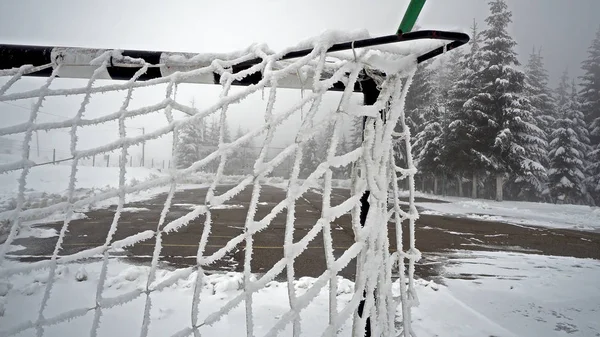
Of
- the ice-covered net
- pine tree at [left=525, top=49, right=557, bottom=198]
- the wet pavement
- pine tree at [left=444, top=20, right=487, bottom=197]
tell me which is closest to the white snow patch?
the wet pavement

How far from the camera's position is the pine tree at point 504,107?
58.6 ft

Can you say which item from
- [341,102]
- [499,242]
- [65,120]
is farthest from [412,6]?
[499,242]

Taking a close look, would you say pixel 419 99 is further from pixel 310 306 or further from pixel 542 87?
pixel 310 306

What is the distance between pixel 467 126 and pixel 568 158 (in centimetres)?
1008

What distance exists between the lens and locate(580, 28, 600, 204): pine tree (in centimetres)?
2247

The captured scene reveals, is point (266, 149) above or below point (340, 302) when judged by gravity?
above

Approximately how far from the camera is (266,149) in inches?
58.4

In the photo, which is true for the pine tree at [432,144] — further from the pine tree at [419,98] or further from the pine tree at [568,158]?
the pine tree at [568,158]

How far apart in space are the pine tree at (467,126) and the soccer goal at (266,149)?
19853 mm

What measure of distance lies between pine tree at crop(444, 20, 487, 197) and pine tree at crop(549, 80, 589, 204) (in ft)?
26.5

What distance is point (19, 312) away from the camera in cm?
305

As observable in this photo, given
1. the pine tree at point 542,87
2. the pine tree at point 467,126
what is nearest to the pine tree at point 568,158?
the pine tree at point 542,87

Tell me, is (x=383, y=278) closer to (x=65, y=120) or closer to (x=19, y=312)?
(x=65, y=120)

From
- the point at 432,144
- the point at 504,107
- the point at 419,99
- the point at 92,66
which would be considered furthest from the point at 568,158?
the point at 92,66
